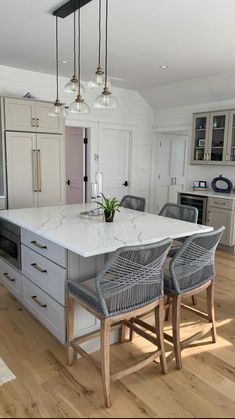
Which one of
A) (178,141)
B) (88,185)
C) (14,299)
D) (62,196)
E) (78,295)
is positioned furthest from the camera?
(178,141)

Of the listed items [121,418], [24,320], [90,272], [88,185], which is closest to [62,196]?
[88,185]

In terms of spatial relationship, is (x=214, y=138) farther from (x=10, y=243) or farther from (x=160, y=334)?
(x=160, y=334)

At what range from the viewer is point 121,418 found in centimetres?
181

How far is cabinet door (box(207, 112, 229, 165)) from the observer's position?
5.23 metres

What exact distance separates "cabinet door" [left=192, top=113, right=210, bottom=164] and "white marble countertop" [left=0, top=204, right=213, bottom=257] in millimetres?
2820

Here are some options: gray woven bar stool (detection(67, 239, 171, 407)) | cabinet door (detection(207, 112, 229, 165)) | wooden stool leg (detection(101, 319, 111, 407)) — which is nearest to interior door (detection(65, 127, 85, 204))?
cabinet door (detection(207, 112, 229, 165))

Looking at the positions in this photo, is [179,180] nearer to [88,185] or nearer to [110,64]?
[88,185]

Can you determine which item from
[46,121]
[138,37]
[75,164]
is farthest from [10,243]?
[75,164]

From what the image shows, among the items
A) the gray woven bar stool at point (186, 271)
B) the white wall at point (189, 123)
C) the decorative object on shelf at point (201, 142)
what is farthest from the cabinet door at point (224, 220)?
the gray woven bar stool at point (186, 271)

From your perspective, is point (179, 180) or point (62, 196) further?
point (179, 180)

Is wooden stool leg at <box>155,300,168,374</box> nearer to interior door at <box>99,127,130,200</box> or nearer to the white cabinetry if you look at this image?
the white cabinetry

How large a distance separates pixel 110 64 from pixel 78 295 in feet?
12.1

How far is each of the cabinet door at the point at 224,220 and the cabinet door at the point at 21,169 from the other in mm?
Result: 2911

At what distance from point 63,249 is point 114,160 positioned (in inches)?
171
